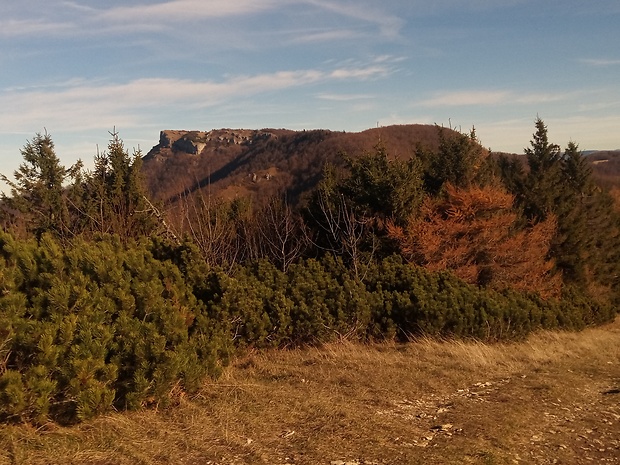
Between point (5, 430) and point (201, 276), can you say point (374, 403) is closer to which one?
point (201, 276)

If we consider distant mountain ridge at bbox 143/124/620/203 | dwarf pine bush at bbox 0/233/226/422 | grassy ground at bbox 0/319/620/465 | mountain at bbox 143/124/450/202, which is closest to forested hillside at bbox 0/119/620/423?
dwarf pine bush at bbox 0/233/226/422

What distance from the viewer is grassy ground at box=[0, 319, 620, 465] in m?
4.48

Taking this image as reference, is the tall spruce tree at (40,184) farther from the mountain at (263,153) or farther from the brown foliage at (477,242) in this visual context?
the mountain at (263,153)

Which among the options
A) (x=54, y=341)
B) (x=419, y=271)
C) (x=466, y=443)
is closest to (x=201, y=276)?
(x=54, y=341)

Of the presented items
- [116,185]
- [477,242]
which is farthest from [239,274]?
[477,242]

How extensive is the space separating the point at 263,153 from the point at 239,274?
104 metres

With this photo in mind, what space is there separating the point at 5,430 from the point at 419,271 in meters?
8.72

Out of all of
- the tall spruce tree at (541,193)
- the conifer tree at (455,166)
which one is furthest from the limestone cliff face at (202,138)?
the conifer tree at (455,166)

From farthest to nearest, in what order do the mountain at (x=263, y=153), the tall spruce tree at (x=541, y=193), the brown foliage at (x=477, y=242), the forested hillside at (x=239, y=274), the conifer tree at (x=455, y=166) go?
1. the mountain at (x=263, y=153)
2. the tall spruce tree at (x=541, y=193)
3. the conifer tree at (x=455, y=166)
4. the brown foliage at (x=477, y=242)
5. the forested hillside at (x=239, y=274)

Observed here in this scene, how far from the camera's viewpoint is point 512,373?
308 inches

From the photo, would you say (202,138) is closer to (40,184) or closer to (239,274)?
(40,184)

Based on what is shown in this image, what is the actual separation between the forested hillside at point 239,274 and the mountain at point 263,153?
67.6 ft

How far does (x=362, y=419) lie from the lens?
5.36 metres

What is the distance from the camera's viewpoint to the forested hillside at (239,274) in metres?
4.80
